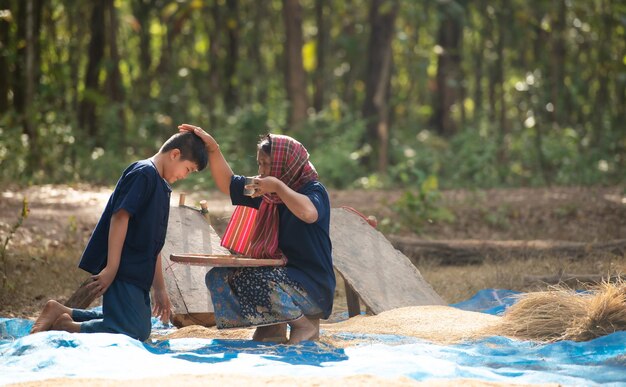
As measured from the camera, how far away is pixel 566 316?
200 inches

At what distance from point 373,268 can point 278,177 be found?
1593 millimetres

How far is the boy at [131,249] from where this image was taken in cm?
470

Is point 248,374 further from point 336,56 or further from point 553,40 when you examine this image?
point 336,56

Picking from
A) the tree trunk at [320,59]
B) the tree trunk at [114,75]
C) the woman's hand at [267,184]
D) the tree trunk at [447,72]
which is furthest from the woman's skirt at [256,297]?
the tree trunk at [447,72]

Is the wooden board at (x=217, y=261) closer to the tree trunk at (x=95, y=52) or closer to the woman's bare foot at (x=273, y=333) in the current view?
the woman's bare foot at (x=273, y=333)

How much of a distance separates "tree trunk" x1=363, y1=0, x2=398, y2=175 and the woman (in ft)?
35.2

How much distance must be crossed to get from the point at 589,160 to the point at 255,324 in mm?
10228

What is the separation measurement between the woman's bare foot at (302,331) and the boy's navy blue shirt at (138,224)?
0.78 meters

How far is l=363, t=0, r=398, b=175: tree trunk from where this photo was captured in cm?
1592

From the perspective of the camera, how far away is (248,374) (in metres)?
3.86

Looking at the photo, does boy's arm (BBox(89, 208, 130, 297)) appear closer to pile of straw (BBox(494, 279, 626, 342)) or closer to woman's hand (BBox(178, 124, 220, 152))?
woman's hand (BBox(178, 124, 220, 152))

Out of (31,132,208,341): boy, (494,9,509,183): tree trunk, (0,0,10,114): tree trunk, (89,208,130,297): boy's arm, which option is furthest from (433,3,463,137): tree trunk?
(89,208,130,297): boy's arm

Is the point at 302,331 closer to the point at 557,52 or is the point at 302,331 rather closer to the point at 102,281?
the point at 102,281

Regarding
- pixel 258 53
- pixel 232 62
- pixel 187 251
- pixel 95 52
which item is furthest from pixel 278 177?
pixel 258 53
